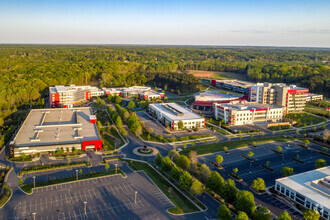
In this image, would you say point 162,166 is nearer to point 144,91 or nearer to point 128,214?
point 128,214

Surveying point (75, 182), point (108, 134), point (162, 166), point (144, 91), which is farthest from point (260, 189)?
point (144, 91)

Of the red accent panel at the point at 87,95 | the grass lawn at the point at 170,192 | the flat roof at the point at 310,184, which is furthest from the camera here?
the red accent panel at the point at 87,95

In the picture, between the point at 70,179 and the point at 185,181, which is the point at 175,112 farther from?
the point at 70,179

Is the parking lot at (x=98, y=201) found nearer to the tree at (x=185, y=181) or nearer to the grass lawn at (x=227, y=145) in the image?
the tree at (x=185, y=181)

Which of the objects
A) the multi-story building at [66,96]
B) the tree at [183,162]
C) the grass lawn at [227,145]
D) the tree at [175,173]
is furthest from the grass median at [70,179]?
the multi-story building at [66,96]

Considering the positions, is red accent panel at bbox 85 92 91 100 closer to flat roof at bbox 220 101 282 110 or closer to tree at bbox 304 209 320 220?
flat roof at bbox 220 101 282 110

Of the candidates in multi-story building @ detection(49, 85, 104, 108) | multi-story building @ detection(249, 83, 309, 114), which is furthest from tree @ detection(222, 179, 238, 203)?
multi-story building @ detection(49, 85, 104, 108)

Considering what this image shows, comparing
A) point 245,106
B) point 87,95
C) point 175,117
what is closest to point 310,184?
point 175,117
